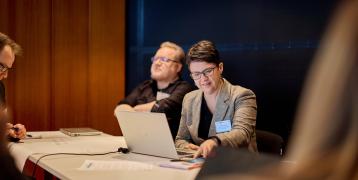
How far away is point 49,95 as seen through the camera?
15.1ft

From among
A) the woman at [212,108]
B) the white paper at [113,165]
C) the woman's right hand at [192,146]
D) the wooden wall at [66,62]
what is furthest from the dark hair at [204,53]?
the wooden wall at [66,62]

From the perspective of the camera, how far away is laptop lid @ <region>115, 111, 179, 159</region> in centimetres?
227

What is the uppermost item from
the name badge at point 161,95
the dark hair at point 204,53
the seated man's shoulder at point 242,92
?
the dark hair at point 204,53

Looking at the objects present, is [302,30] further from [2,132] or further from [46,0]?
[2,132]

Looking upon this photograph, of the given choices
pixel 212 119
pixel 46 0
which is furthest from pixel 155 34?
pixel 212 119

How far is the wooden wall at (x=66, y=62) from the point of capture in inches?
174

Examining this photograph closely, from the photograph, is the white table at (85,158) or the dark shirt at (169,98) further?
the dark shirt at (169,98)

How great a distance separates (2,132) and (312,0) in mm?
2961

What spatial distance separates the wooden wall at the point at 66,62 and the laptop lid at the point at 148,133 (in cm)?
228

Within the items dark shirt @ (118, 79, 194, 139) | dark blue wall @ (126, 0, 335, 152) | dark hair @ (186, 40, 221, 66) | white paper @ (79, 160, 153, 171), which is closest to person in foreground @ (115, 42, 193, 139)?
dark shirt @ (118, 79, 194, 139)

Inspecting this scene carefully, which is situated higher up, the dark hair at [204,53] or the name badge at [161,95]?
the dark hair at [204,53]

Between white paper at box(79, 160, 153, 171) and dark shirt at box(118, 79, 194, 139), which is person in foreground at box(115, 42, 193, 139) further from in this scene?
white paper at box(79, 160, 153, 171)

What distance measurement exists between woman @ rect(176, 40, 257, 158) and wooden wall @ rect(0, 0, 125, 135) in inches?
77.5

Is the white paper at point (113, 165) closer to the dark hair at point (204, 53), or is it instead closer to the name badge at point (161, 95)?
the dark hair at point (204, 53)
